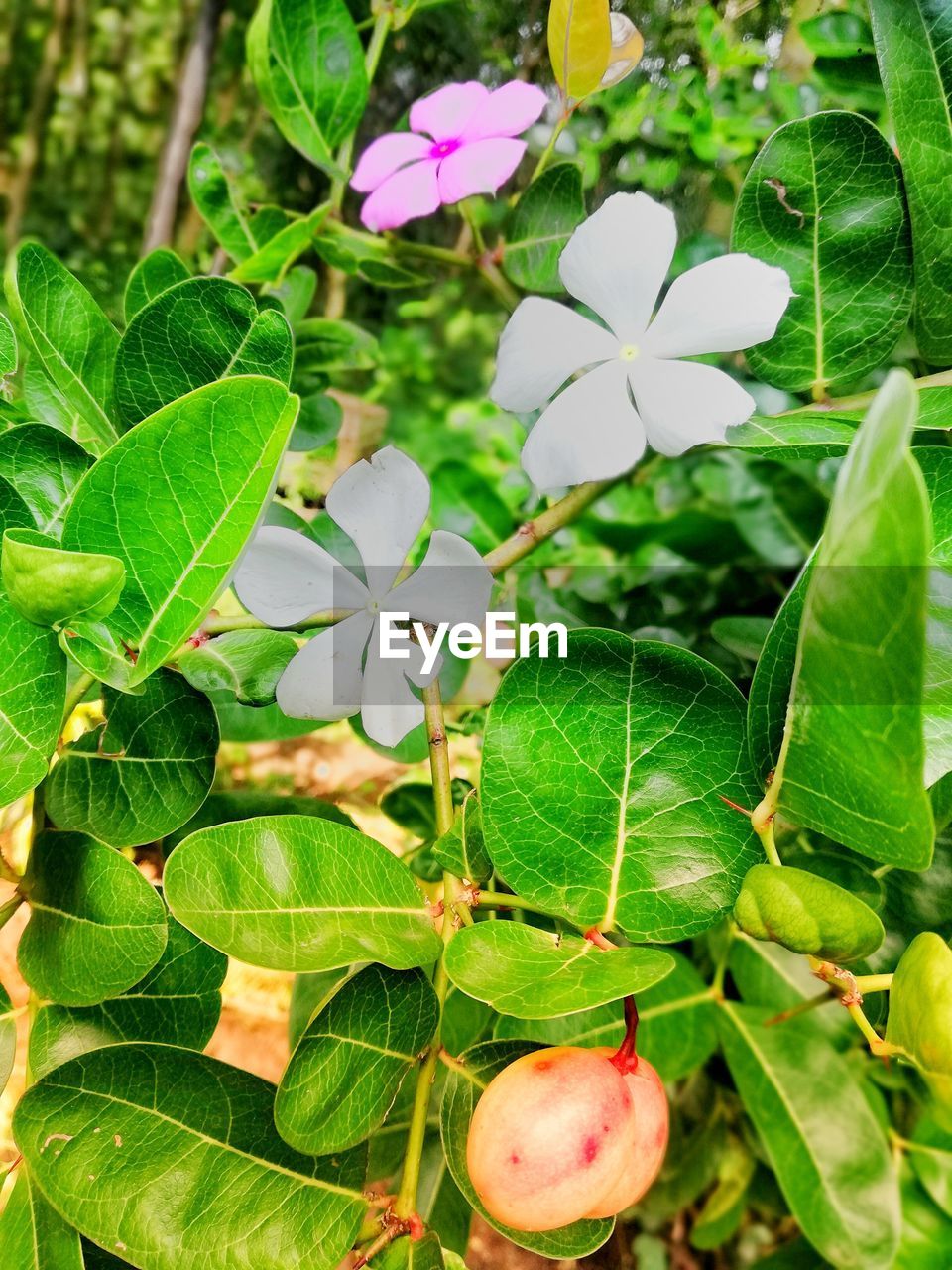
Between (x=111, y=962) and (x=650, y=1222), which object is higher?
(x=111, y=962)

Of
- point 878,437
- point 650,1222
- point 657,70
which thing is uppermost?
point 657,70

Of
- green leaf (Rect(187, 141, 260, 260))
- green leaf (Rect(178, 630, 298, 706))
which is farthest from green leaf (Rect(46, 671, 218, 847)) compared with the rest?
green leaf (Rect(187, 141, 260, 260))

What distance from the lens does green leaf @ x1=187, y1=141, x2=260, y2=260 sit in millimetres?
546

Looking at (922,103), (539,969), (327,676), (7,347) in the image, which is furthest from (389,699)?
(922,103)

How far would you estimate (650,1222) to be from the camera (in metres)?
0.78

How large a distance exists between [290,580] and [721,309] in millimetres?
213

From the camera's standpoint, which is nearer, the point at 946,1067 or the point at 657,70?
the point at 946,1067

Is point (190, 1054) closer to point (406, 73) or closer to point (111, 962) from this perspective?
point (111, 962)

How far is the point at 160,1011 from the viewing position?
38 cm

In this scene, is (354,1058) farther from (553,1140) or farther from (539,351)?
(539,351)

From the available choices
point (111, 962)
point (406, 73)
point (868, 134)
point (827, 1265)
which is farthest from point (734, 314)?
point (827, 1265)

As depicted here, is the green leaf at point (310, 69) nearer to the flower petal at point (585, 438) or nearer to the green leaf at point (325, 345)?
the green leaf at point (325, 345)

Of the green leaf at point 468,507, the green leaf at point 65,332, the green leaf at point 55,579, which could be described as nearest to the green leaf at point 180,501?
the green leaf at point 55,579

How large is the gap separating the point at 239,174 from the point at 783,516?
726 mm
